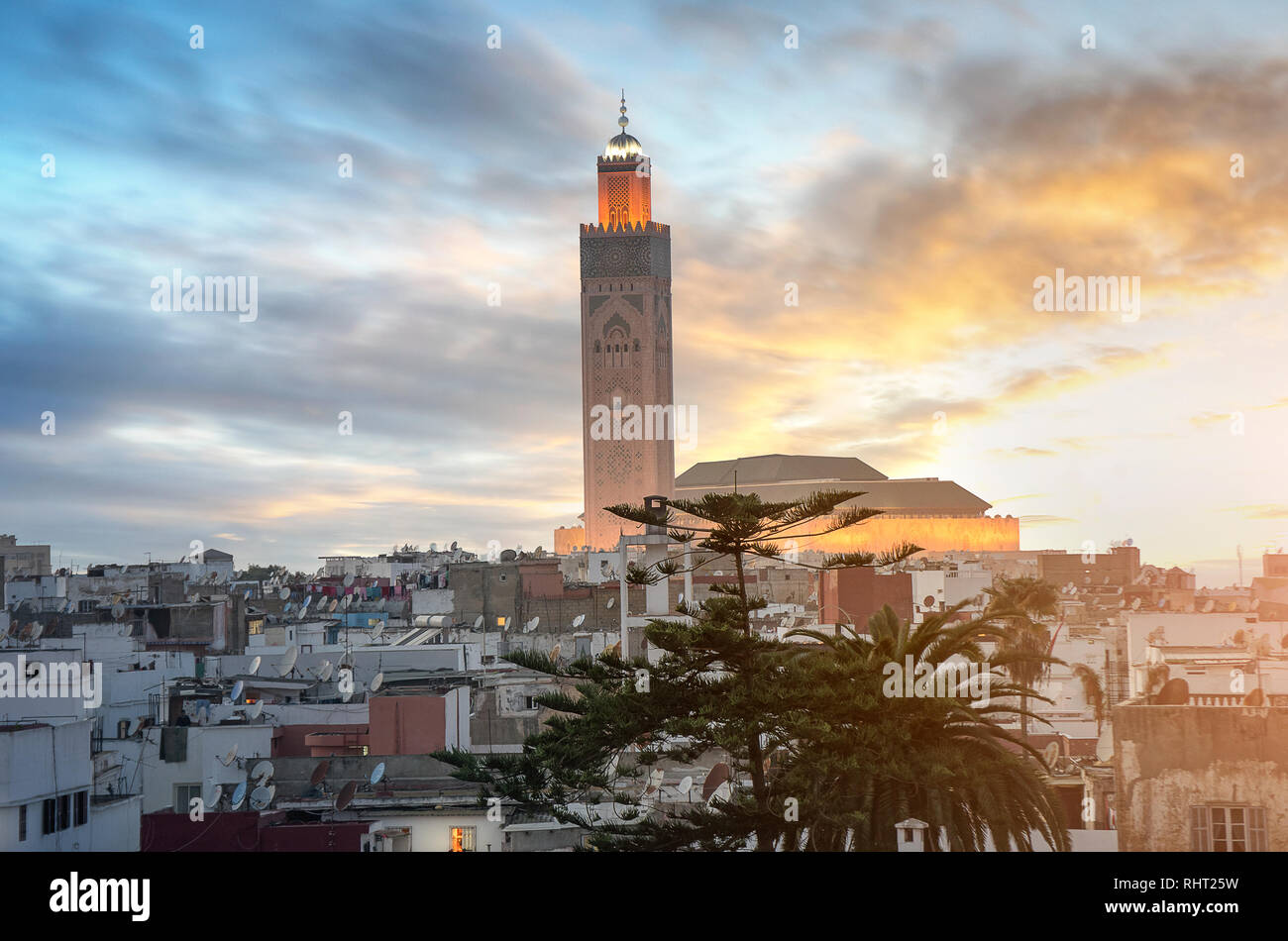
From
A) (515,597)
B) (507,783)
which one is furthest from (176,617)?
(507,783)

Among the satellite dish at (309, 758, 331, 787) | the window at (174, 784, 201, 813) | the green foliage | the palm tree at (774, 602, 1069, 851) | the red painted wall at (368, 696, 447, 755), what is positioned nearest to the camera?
the palm tree at (774, 602, 1069, 851)

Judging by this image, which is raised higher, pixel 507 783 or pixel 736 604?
pixel 736 604

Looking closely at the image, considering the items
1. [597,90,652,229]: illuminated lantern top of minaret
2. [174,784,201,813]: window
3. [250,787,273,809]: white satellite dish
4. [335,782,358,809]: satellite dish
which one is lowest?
[174,784,201,813]: window

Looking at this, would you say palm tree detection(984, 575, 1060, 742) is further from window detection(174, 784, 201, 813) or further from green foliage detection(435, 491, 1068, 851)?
window detection(174, 784, 201, 813)

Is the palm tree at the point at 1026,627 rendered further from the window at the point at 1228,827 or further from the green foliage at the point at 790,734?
the green foliage at the point at 790,734

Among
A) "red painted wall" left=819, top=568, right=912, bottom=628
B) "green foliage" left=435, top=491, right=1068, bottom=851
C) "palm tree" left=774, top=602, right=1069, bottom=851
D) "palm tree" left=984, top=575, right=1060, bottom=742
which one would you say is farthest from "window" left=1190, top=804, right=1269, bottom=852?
"red painted wall" left=819, top=568, right=912, bottom=628
